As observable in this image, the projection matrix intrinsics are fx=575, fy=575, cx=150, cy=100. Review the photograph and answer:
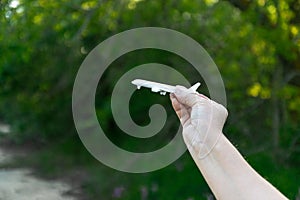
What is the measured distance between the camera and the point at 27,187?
4844 millimetres

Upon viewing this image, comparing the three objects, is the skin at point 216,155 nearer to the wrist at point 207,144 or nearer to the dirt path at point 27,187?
the wrist at point 207,144

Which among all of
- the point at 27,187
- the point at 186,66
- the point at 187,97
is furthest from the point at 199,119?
the point at 27,187

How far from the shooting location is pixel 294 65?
4426 millimetres

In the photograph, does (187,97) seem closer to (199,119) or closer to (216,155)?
(199,119)

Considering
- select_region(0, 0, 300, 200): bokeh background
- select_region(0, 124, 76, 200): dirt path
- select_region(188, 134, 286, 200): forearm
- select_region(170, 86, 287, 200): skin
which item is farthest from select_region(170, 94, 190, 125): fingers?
select_region(0, 124, 76, 200): dirt path

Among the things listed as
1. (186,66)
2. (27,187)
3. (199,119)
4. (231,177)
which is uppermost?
(27,187)

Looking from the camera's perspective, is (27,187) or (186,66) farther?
(27,187)

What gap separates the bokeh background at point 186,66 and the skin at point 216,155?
1967 mm

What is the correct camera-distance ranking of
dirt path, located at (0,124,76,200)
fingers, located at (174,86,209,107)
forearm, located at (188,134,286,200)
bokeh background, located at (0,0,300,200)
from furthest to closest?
1. dirt path, located at (0,124,76,200)
2. bokeh background, located at (0,0,300,200)
3. fingers, located at (174,86,209,107)
4. forearm, located at (188,134,286,200)

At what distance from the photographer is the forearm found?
1.29 meters

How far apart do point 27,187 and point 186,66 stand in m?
1.70

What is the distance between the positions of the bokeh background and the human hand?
1.95 metres

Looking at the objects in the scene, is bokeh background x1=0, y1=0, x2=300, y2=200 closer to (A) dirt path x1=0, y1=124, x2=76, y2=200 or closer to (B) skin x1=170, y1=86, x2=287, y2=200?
(A) dirt path x1=0, y1=124, x2=76, y2=200

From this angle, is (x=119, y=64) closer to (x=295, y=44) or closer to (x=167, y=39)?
(x=167, y=39)
